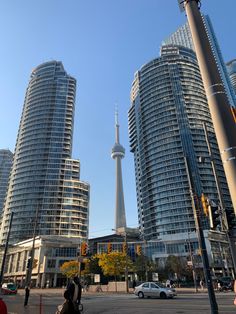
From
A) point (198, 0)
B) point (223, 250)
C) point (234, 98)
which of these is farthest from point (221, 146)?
point (234, 98)

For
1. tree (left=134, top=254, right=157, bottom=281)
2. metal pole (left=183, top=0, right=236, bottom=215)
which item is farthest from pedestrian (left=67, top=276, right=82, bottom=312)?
tree (left=134, top=254, right=157, bottom=281)

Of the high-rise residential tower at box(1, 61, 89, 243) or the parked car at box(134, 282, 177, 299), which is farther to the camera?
the high-rise residential tower at box(1, 61, 89, 243)

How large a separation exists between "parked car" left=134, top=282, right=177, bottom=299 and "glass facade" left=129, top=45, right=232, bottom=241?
83731mm

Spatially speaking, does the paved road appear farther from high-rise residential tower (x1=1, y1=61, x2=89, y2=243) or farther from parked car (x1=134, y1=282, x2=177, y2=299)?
high-rise residential tower (x1=1, y1=61, x2=89, y2=243)

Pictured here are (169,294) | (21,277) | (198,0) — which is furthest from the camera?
(21,277)

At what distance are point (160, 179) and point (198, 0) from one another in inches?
4988

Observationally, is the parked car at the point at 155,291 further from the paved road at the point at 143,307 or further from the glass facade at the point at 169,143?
the glass facade at the point at 169,143

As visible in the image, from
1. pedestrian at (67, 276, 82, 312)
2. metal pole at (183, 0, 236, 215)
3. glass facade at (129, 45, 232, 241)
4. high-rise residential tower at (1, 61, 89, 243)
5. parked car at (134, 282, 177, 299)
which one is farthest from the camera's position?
high-rise residential tower at (1, 61, 89, 243)

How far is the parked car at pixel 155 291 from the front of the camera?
26.9m

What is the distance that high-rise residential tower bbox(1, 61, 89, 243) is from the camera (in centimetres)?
12575

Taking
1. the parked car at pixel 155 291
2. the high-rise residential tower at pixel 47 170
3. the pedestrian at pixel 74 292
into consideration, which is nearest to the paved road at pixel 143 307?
the parked car at pixel 155 291

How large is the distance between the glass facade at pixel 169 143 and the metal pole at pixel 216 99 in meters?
110

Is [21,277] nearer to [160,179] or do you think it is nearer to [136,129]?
[160,179]

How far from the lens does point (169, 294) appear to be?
26.7 metres
